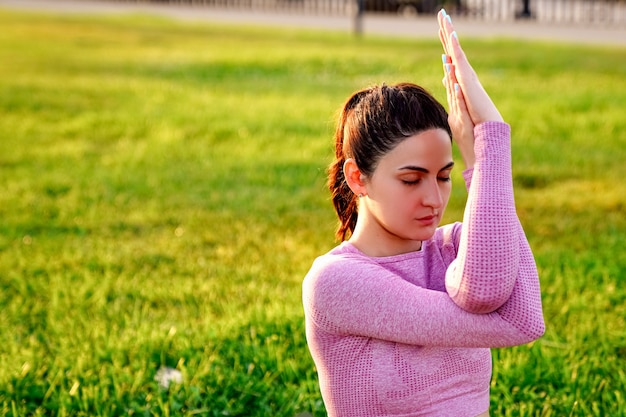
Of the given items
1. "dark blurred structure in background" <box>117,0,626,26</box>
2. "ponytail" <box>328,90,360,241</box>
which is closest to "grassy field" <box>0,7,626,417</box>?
"ponytail" <box>328,90,360,241</box>

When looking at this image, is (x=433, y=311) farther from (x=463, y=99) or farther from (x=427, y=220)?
(x=463, y=99)

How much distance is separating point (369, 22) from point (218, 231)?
15.4 m

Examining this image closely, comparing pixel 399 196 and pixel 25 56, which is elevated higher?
pixel 399 196

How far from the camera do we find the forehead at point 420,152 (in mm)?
2016

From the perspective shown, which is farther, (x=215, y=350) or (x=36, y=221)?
(x=36, y=221)

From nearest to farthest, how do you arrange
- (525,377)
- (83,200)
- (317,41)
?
(525,377) < (83,200) < (317,41)

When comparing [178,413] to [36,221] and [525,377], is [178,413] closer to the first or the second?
[525,377]

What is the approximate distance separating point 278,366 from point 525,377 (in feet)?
2.73

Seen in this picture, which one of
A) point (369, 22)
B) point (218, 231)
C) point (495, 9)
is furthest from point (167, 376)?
point (495, 9)

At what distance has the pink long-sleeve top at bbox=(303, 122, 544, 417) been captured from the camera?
74.6 inches

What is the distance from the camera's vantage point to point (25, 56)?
41.1 ft

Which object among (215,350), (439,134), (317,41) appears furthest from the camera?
(317,41)

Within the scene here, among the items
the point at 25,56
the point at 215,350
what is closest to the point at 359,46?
the point at 25,56

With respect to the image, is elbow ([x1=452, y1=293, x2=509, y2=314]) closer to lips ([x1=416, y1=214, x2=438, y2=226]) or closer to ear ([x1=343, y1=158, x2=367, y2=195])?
lips ([x1=416, y1=214, x2=438, y2=226])
